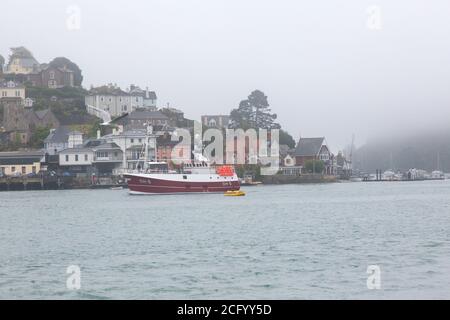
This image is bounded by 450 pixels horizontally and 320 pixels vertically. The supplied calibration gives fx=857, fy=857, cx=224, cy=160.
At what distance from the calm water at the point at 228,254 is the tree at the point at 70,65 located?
88.3 meters

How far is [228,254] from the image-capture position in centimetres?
2888

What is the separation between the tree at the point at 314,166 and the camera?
120 m

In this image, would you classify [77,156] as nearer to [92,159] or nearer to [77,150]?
[77,150]

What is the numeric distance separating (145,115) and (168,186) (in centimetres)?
4144

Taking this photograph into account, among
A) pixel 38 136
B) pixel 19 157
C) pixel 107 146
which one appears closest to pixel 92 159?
pixel 107 146

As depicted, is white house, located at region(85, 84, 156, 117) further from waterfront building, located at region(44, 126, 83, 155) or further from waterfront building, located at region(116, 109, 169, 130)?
waterfront building, located at region(44, 126, 83, 155)

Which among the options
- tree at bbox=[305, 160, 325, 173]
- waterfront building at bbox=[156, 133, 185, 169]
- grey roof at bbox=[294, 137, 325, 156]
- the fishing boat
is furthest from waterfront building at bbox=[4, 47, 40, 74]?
the fishing boat

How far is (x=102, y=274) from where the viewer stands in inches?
982

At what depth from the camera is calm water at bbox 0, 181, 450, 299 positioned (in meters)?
22.2
